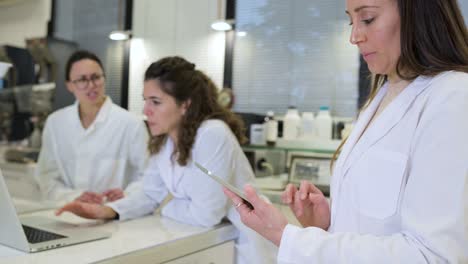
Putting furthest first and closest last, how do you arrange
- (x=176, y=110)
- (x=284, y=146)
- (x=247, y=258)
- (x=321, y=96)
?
1. (x=321, y=96)
2. (x=284, y=146)
3. (x=176, y=110)
4. (x=247, y=258)

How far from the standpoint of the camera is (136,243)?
1.15 metres

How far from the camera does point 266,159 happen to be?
89.8 inches

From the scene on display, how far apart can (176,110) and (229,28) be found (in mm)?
860

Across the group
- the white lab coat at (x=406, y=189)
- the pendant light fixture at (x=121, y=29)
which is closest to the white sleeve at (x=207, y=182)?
the white lab coat at (x=406, y=189)

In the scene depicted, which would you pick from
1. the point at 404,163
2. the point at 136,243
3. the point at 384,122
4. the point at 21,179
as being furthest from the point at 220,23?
the point at 404,163

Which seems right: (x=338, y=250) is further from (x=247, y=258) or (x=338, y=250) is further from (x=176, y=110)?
(x=176, y=110)

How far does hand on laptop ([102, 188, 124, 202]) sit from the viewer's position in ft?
5.66

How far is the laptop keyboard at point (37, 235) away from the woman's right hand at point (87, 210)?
14 centimetres

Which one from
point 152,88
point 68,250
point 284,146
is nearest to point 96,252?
point 68,250

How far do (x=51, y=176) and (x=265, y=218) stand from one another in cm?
122

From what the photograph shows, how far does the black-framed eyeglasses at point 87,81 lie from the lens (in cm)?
171

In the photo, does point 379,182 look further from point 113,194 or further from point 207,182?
point 113,194

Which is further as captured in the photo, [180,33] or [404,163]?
[180,33]

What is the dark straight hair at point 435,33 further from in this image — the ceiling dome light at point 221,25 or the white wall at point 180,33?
the ceiling dome light at point 221,25
